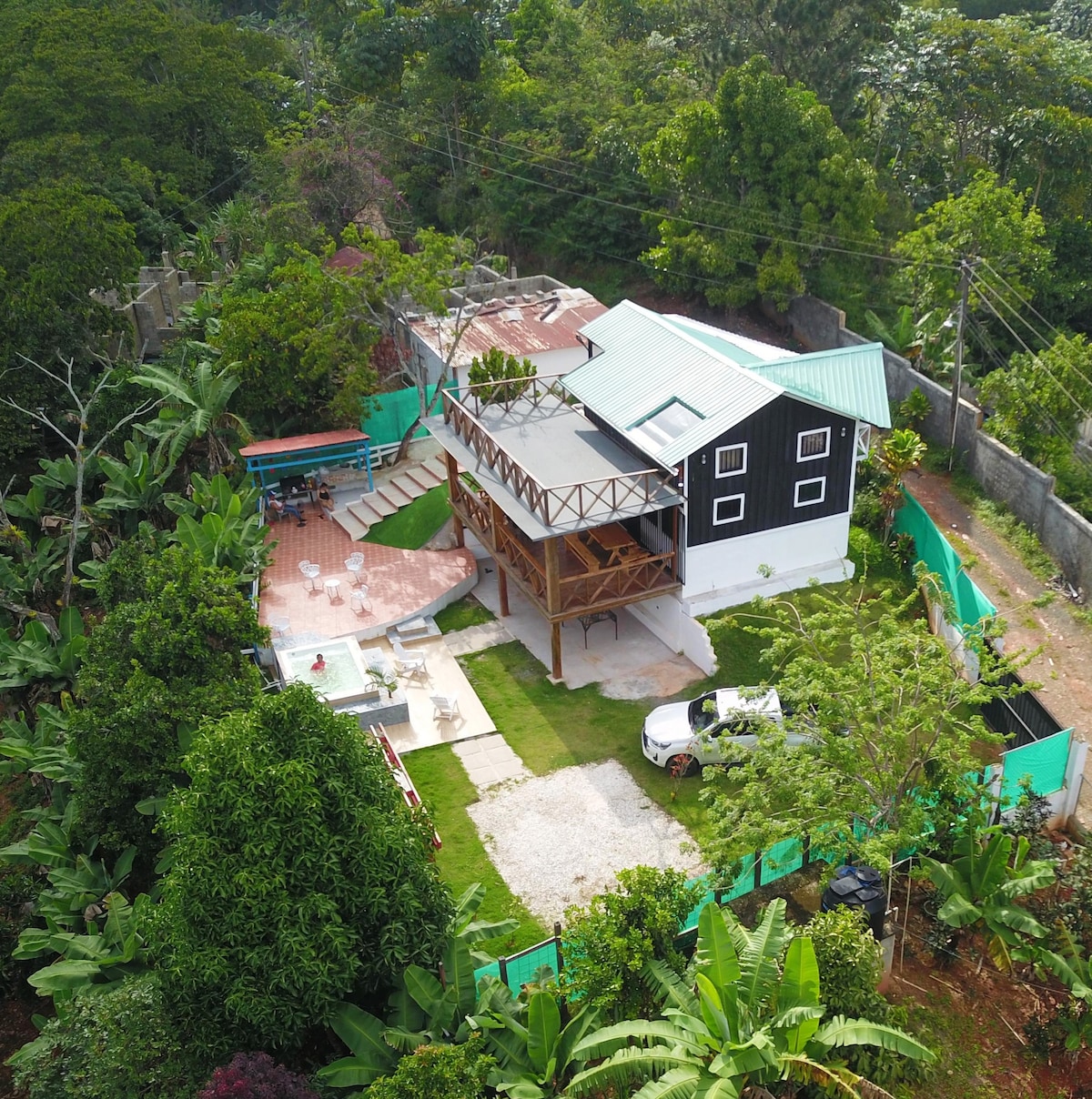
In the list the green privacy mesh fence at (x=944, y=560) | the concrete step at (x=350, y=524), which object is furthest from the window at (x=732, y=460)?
the concrete step at (x=350, y=524)

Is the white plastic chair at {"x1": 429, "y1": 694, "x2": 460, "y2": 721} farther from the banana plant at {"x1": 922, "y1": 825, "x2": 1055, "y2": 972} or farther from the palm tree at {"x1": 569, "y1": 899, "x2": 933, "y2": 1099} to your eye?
the banana plant at {"x1": 922, "y1": 825, "x2": 1055, "y2": 972}

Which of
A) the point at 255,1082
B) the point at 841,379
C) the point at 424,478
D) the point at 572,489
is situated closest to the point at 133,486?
the point at 424,478

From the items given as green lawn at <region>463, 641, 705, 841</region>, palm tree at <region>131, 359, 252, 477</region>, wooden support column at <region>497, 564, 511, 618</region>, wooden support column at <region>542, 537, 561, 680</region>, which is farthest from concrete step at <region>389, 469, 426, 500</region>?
wooden support column at <region>542, 537, 561, 680</region>

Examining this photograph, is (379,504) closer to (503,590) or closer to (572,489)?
(503,590)

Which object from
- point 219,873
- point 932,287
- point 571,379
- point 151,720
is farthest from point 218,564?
point 932,287

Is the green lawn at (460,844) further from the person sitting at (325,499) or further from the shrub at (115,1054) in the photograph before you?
the person sitting at (325,499)
